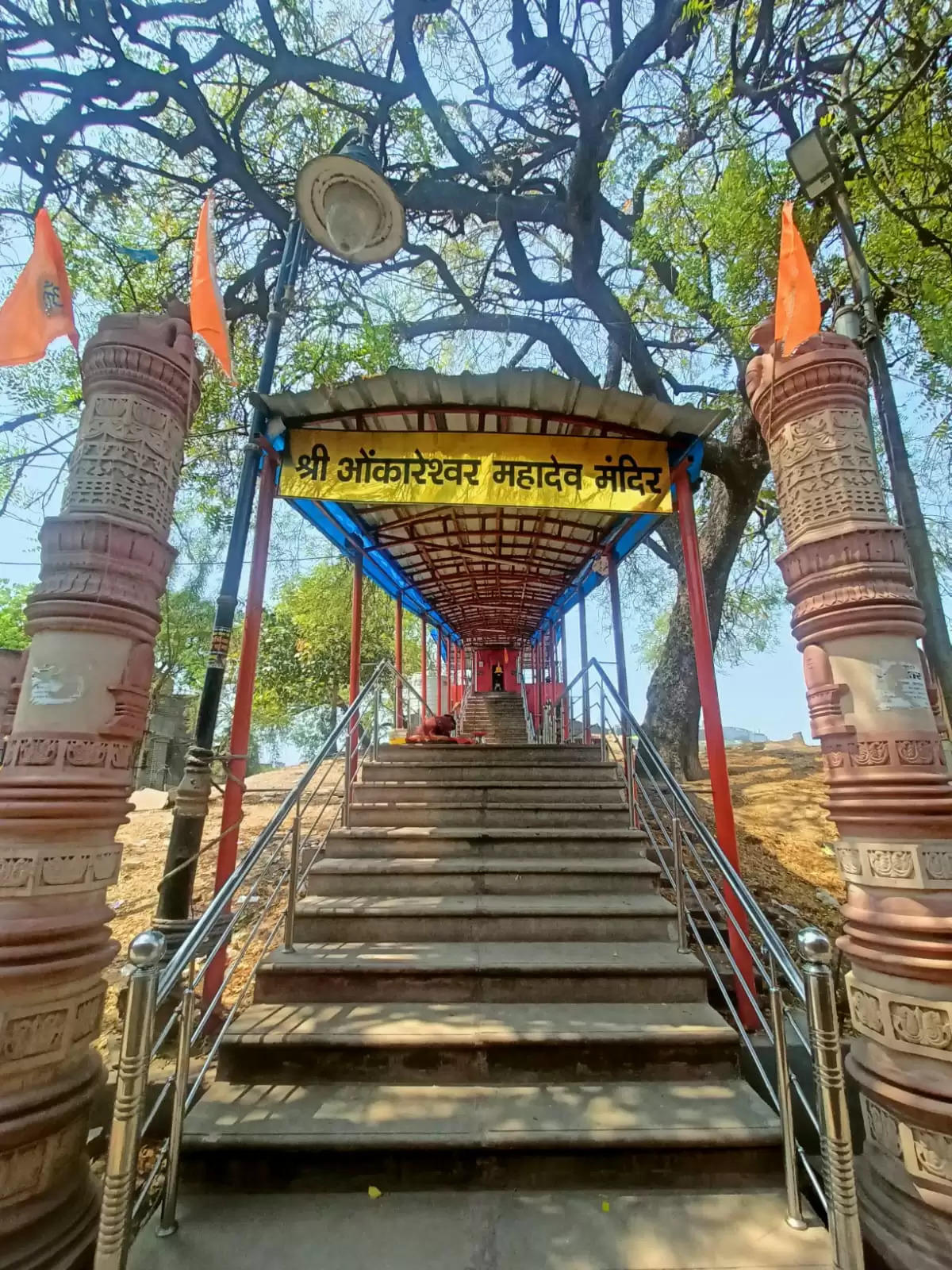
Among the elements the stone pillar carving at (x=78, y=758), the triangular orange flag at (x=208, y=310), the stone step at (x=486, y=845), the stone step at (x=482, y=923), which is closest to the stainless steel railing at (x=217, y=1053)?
the stone step at (x=482, y=923)

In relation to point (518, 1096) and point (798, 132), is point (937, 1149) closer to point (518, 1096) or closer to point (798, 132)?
point (518, 1096)

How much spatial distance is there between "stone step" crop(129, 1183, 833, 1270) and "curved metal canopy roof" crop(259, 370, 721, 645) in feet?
14.6

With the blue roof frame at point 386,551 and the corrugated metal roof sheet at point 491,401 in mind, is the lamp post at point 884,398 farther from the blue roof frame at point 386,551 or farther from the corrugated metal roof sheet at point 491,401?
the blue roof frame at point 386,551

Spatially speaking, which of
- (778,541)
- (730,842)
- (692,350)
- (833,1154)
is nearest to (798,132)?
(692,350)

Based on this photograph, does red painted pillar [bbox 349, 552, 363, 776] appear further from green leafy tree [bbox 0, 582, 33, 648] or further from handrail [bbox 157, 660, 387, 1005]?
green leafy tree [bbox 0, 582, 33, 648]

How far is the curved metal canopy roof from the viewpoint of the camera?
452 centimetres

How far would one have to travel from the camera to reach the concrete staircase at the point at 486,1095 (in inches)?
86.7

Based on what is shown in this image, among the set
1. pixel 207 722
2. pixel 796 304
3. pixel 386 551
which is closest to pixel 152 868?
pixel 207 722

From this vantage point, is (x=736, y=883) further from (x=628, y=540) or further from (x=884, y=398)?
(x=628, y=540)

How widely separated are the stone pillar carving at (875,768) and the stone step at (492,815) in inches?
96.3

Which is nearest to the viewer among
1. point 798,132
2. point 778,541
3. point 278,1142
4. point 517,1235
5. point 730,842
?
point 517,1235

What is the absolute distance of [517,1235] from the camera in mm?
2203

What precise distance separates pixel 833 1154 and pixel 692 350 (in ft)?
33.2

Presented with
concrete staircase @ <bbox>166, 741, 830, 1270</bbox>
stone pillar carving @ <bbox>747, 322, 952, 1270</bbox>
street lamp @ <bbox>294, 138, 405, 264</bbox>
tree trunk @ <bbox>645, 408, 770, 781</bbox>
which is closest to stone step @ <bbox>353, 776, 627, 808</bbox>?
concrete staircase @ <bbox>166, 741, 830, 1270</bbox>
